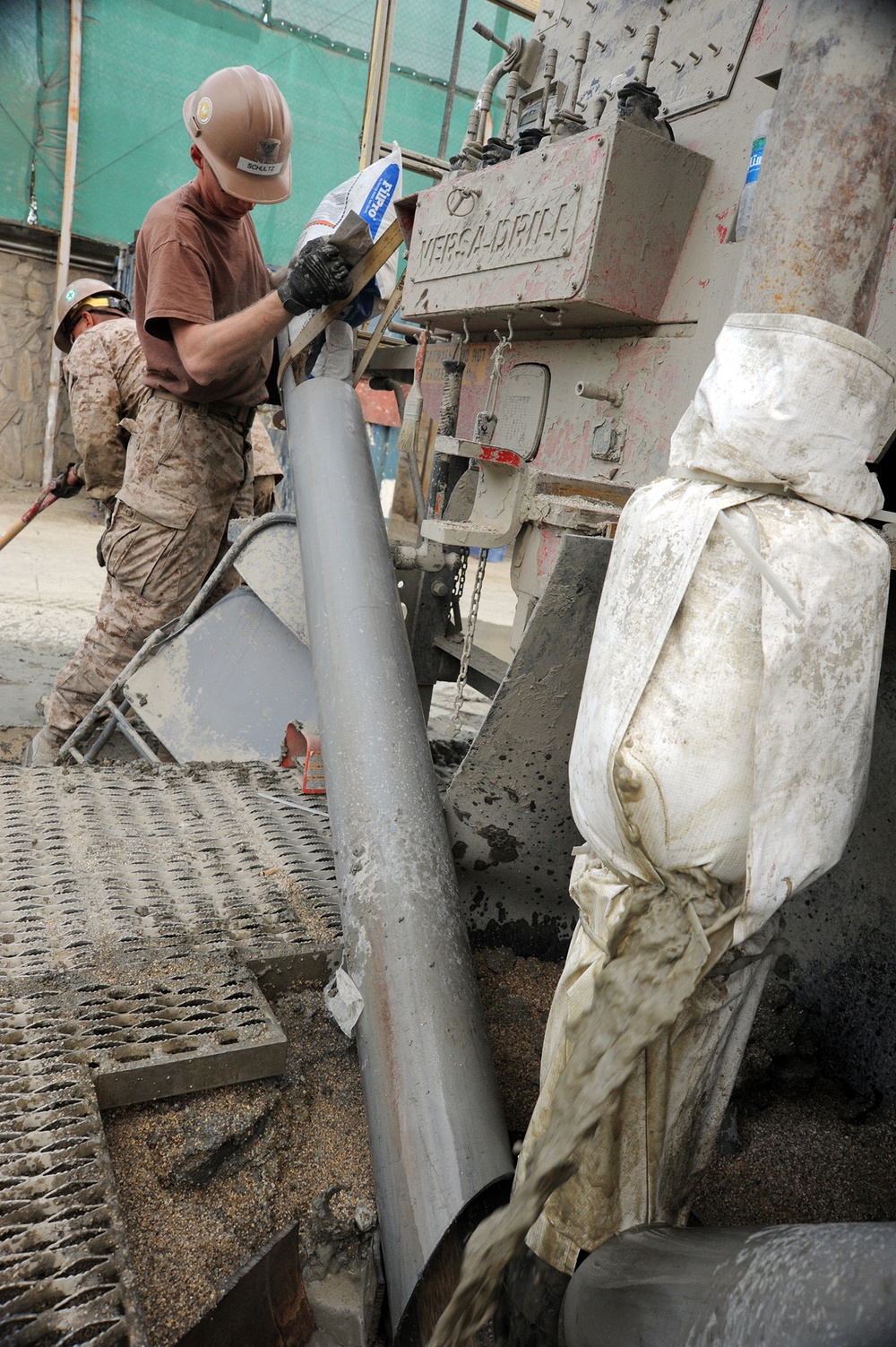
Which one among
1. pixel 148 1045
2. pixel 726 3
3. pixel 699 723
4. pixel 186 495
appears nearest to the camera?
pixel 699 723

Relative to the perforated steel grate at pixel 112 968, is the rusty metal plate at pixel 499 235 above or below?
above

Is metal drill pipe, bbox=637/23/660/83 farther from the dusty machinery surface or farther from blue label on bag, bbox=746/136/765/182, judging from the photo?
blue label on bag, bbox=746/136/765/182

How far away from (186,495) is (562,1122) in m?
2.52

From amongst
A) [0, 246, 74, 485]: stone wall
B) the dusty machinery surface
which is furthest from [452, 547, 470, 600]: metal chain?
[0, 246, 74, 485]: stone wall

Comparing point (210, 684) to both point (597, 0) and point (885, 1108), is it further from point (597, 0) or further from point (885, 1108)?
point (597, 0)

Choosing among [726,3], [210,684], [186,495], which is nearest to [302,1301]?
[210,684]

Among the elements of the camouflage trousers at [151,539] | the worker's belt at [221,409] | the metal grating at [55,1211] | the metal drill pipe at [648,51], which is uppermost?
the metal drill pipe at [648,51]

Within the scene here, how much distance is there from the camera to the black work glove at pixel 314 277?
2.60 meters

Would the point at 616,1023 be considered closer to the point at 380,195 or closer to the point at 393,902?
the point at 393,902


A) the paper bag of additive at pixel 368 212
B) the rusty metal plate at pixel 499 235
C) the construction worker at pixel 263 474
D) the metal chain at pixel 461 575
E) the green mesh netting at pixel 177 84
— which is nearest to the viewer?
the rusty metal plate at pixel 499 235

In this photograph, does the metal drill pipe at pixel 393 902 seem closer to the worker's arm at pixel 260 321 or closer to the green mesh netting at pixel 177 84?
the worker's arm at pixel 260 321

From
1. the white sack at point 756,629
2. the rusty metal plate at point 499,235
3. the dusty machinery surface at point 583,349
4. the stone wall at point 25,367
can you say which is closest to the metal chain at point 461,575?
the dusty machinery surface at point 583,349

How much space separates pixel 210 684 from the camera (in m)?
2.94

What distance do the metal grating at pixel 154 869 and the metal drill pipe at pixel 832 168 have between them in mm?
1388
